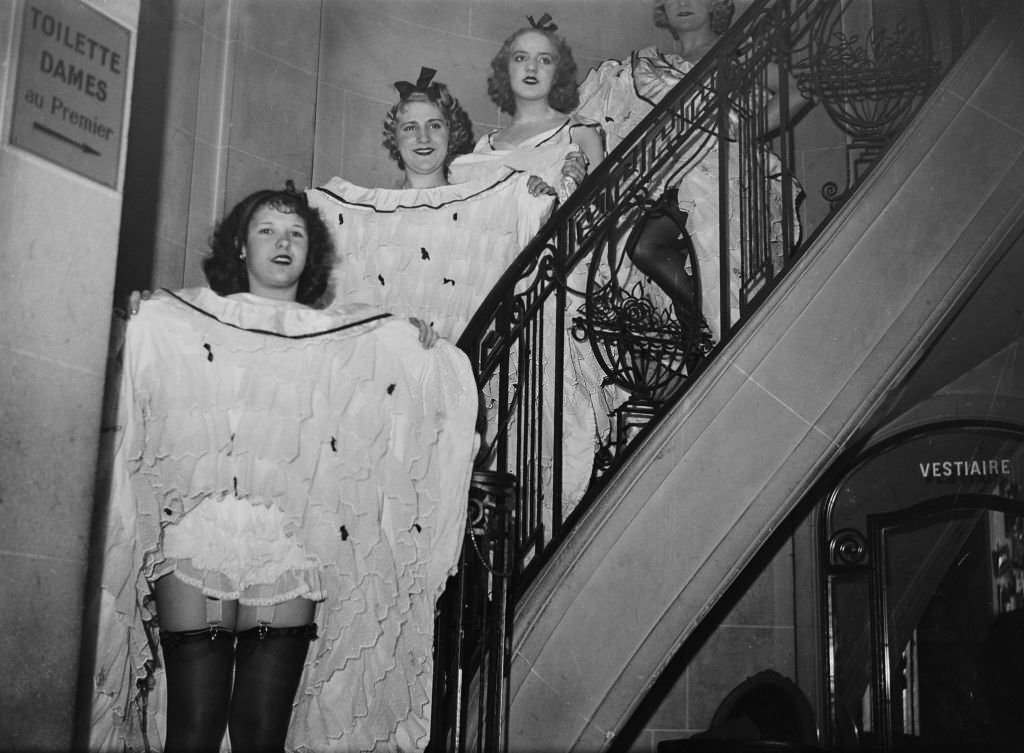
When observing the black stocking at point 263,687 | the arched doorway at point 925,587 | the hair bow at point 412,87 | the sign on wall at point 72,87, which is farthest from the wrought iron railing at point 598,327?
the arched doorway at point 925,587

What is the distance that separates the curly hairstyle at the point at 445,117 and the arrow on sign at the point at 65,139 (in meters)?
2.54

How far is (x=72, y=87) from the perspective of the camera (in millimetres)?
3738

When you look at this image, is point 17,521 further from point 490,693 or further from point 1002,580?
point 1002,580

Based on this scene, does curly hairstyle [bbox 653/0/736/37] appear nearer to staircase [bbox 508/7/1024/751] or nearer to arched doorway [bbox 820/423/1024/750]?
staircase [bbox 508/7/1024/751]

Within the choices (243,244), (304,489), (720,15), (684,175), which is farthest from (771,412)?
(720,15)

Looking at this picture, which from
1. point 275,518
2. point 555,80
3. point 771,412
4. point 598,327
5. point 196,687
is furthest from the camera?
point 555,80

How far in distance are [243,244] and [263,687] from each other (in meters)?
1.57

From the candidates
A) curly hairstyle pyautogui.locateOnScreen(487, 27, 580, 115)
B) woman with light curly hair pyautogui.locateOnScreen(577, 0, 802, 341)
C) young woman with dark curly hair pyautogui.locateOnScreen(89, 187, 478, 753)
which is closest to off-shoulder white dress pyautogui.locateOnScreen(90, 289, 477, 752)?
young woman with dark curly hair pyautogui.locateOnScreen(89, 187, 478, 753)

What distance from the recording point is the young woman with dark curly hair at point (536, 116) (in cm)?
620

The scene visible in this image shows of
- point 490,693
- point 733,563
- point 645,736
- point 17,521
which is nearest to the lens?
point 17,521

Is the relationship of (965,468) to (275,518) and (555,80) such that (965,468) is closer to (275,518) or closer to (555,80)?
(555,80)

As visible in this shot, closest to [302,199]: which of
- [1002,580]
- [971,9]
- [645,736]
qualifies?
[971,9]

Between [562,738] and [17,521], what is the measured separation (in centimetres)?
221

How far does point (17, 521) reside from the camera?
3.45 meters
